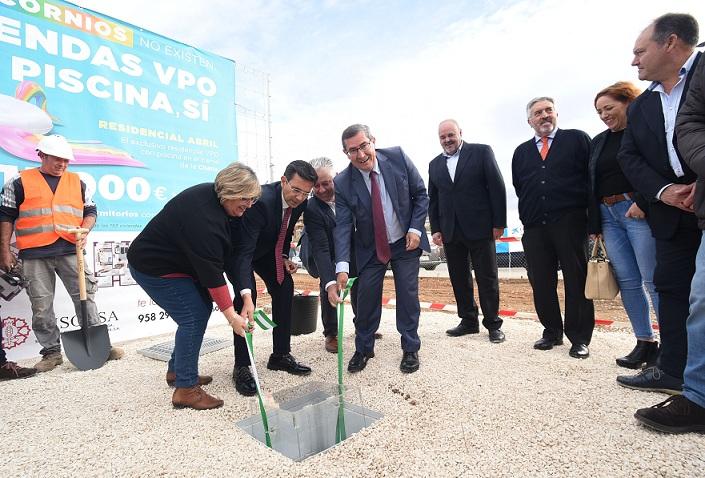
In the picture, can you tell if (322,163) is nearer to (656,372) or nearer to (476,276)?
(476,276)

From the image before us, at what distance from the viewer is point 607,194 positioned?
282 cm

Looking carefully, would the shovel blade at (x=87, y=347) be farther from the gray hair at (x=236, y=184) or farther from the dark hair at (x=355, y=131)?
the dark hair at (x=355, y=131)

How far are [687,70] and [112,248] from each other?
4.72m

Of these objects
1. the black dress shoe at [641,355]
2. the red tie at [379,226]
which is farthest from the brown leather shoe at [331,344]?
the black dress shoe at [641,355]

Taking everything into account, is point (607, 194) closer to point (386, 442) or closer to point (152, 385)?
point (386, 442)

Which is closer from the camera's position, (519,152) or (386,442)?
(386,442)

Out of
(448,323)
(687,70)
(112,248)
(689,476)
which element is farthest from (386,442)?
(112,248)

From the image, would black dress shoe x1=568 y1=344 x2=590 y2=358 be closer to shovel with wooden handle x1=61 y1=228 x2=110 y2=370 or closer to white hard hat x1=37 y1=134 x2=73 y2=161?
shovel with wooden handle x1=61 y1=228 x2=110 y2=370

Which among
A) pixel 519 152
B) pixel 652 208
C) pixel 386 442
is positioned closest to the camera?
pixel 386 442

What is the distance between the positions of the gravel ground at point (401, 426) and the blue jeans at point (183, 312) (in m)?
0.23

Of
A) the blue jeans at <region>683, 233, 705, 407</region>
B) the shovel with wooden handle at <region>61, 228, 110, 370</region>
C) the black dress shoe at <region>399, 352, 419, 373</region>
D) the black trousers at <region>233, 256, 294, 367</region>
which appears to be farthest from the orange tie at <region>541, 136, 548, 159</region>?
the shovel with wooden handle at <region>61, 228, 110, 370</region>

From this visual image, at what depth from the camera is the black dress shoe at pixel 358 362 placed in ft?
9.70

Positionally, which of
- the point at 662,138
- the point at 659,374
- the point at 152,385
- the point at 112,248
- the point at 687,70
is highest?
the point at 687,70

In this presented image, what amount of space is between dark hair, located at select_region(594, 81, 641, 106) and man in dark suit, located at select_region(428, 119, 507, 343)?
1025mm
